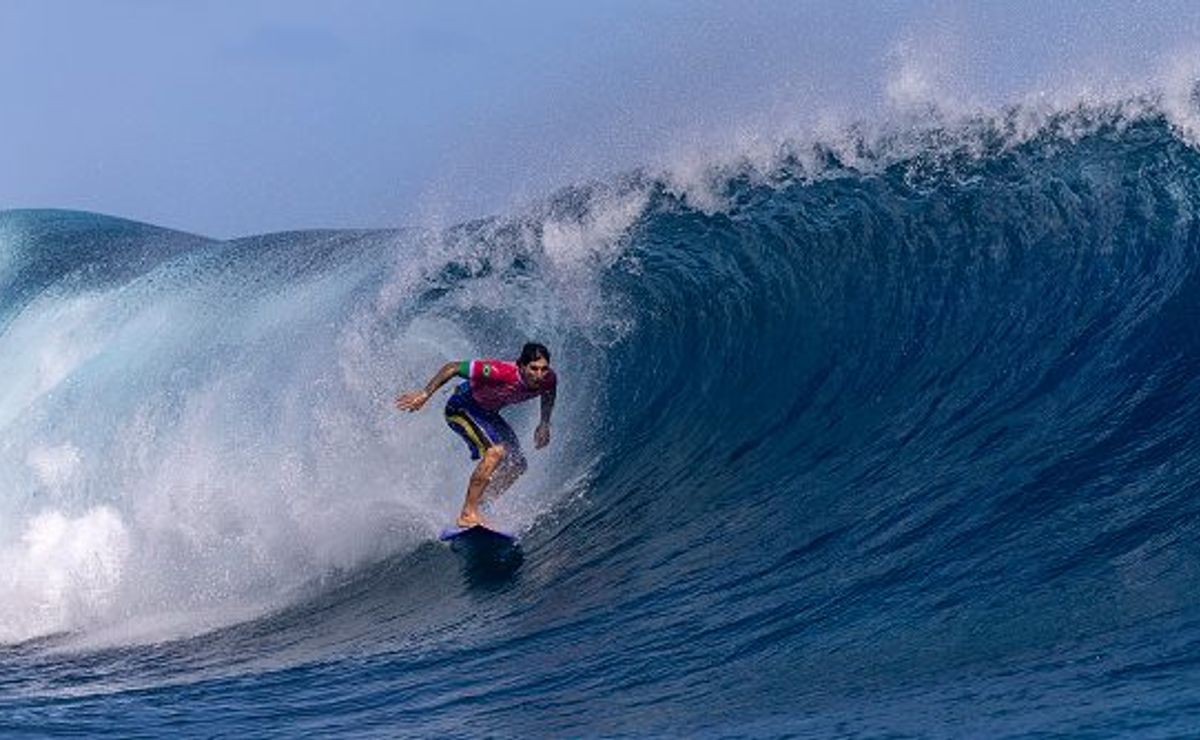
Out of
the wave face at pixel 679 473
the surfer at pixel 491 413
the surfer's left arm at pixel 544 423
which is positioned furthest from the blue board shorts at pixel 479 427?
the wave face at pixel 679 473

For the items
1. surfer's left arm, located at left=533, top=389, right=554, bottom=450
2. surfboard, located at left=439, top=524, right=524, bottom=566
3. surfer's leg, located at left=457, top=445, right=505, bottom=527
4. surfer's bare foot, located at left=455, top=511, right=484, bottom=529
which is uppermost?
surfer's left arm, located at left=533, top=389, right=554, bottom=450

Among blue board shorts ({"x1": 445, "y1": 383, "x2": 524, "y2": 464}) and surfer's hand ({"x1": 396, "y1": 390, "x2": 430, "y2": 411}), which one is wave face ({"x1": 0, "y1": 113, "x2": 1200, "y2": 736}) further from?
surfer's hand ({"x1": 396, "y1": 390, "x2": 430, "y2": 411})

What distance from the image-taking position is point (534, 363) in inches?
331

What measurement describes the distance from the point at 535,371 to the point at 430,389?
59cm

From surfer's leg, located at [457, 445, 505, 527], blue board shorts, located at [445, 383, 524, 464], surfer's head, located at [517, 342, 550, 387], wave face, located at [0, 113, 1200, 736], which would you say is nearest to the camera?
wave face, located at [0, 113, 1200, 736]

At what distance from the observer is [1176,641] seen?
16.1 ft

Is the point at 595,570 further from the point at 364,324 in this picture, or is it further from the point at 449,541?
the point at 364,324

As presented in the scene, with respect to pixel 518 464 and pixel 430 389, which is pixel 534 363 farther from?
pixel 518 464

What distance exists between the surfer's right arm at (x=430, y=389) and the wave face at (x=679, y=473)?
1.01 meters

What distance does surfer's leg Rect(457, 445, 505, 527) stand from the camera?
870 cm

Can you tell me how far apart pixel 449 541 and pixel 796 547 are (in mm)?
2370

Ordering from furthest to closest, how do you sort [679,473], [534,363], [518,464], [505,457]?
[679,473], [518,464], [505,457], [534,363]

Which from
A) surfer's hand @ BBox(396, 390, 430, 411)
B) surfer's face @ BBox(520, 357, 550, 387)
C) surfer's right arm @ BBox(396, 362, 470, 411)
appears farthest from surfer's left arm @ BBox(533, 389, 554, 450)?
surfer's hand @ BBox(396, 390, 430, 411)

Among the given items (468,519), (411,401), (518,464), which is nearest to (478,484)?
(468,519)
